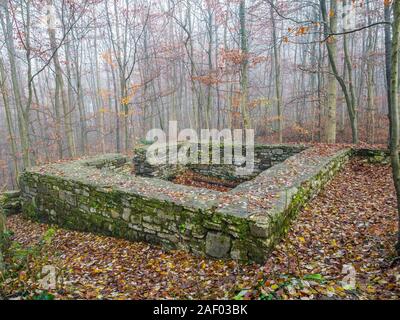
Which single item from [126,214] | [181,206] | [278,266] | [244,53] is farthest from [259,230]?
[244,53]

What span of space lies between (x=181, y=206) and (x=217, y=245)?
2.67 feet

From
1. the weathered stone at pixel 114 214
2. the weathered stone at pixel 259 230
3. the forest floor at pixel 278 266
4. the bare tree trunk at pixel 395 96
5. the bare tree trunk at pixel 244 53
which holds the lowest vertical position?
the forest floor at pixel 278 266

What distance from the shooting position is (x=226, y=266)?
11.8 ft

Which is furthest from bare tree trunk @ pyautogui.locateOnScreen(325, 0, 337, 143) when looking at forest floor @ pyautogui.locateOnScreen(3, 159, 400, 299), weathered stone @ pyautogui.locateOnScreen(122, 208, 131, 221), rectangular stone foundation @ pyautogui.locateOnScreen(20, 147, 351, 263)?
weathered stone @ pyautogui.locateOnScreen(122, 208, 131, 221)

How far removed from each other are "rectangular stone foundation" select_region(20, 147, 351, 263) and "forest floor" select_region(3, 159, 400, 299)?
0.24 m

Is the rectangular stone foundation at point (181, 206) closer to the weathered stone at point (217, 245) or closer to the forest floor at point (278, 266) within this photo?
the weathered stone at point (217, 245)

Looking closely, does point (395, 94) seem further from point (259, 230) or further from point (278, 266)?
point (278, 266)

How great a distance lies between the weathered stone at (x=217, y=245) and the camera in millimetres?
3691

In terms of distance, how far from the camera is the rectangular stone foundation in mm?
3635

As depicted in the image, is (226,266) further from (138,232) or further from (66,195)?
(66,195)

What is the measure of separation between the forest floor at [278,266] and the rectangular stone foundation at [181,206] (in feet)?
0.78

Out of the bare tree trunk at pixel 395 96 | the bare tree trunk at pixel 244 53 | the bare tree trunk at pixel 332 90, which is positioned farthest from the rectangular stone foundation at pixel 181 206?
the bare tree trunk at pixel 244 53

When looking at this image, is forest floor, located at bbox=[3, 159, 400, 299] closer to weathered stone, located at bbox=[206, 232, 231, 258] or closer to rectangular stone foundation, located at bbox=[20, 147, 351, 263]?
weathered stone, located at bbox=[206, 232, 231, 258]
